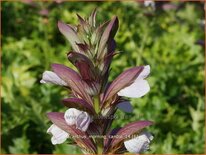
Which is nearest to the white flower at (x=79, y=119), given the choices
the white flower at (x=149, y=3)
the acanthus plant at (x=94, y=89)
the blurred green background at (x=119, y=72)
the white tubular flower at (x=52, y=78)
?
the acanthus plant at (x=94, y=89)

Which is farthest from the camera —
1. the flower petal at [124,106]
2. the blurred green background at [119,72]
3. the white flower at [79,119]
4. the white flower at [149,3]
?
the white flower at [149,3]

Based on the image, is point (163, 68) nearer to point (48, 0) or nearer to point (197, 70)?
point (197, 70)

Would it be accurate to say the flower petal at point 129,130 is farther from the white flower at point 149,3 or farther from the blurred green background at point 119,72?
the white flower at point 149,3

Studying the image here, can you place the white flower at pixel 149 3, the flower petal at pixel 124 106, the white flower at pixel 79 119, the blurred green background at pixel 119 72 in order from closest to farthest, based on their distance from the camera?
the white flower at pixel 79 119
the flower petal at pixel 124 106
the blurred green background at pixel 119 72
the white flower at pixel 149 3

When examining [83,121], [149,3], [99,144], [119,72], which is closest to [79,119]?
[83,121]

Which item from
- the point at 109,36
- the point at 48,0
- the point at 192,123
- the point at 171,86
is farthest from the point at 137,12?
the point at 109,36

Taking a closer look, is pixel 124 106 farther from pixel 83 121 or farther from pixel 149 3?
pixel 149 3
